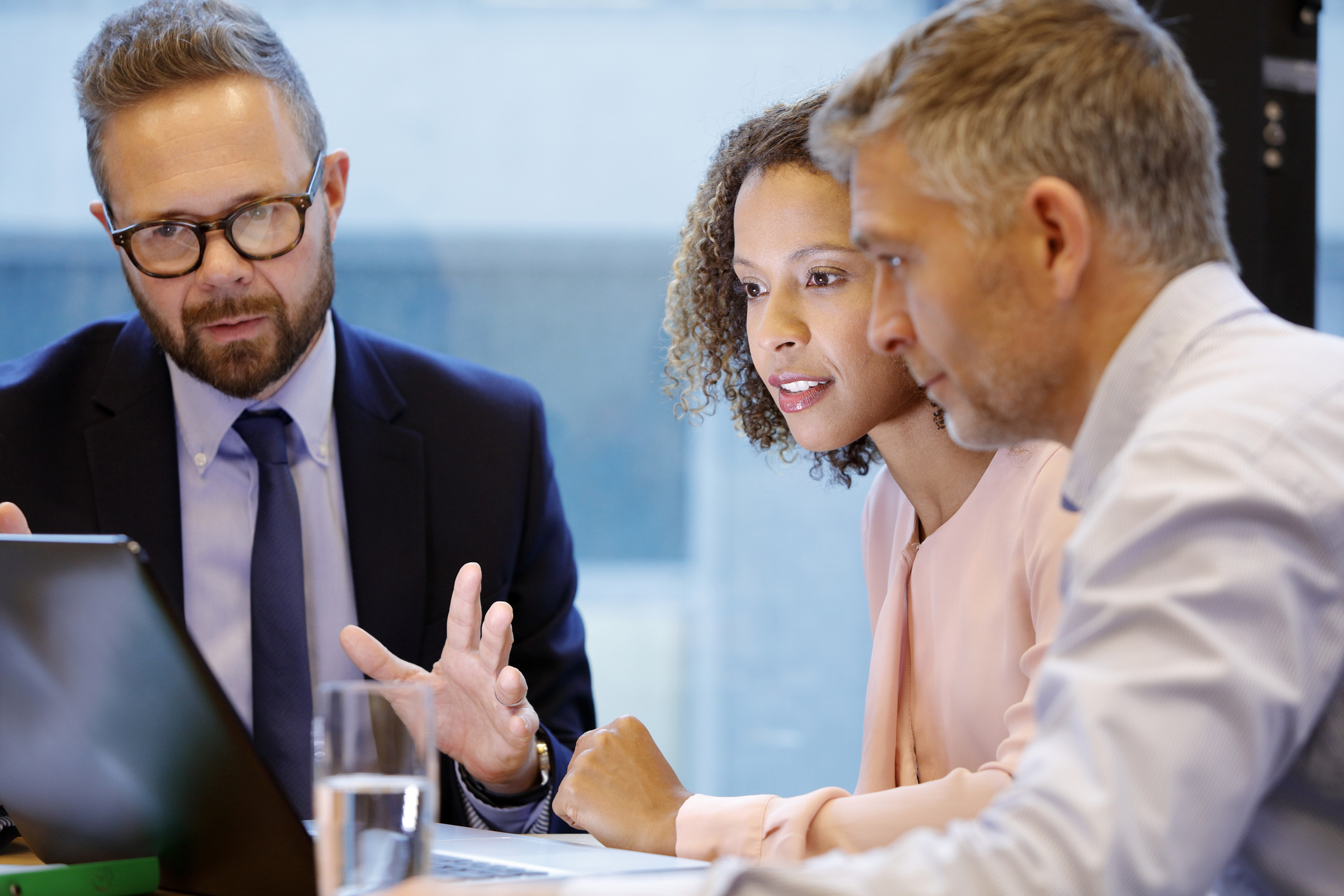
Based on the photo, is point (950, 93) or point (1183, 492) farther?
point (950, 93)

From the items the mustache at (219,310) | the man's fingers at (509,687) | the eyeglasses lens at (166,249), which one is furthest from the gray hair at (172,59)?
the man's fingers at (509,687)

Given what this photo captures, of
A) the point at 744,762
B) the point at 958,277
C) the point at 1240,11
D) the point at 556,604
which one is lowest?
the point at 744,762

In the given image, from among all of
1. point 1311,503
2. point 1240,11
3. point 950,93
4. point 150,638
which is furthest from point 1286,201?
point 150,638

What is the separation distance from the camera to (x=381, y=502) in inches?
71.4

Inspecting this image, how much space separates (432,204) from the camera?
3.19 metres

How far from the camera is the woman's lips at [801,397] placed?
1460mm

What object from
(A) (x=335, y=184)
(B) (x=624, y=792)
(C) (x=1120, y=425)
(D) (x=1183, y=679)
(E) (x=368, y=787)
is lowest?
(B) (x=624, y=792)

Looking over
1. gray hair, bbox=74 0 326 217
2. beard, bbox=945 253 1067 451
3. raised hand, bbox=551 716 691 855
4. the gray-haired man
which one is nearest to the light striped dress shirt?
the gray-haired man

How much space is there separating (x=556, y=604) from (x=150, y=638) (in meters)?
1.14

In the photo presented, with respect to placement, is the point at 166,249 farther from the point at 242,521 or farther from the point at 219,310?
the point at 242,521

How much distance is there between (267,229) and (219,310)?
139mm

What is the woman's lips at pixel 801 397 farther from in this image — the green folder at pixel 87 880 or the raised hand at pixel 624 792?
the green folder at pixel 87 880

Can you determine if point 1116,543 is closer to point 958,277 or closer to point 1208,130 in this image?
point 958,277

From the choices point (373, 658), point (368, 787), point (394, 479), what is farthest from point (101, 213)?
point (368, 787)
